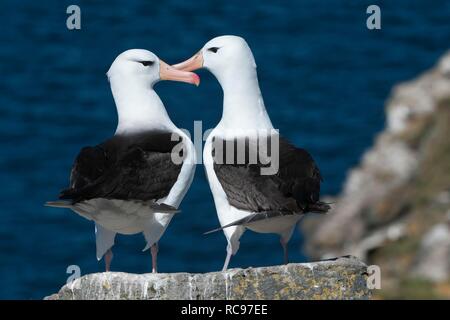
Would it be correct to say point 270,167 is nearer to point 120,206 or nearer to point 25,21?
point 120,206

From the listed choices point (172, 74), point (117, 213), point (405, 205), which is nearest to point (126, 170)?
point (117, 213)

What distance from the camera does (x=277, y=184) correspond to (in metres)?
14.8

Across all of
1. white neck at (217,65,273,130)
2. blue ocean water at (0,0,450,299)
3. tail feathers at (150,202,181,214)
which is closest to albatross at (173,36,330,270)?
white neck at (217,65,273,130)

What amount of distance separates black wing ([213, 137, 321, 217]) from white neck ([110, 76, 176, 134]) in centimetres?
85

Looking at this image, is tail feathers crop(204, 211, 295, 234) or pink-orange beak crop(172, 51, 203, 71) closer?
tail feathers crop(204, 211, 295, 234)

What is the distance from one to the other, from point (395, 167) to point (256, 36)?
26682 mm

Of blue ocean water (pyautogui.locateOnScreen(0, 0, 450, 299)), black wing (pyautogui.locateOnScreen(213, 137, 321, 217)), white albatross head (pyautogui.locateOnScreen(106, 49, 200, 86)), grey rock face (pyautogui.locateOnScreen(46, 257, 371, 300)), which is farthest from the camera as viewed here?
blue ocean water (pyautogui.locateOnScreen(0, 0, 450, 299))

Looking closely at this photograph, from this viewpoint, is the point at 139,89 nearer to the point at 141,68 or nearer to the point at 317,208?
the point at 141,68

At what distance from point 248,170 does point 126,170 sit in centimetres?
112

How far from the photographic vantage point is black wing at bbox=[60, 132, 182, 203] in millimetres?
14555

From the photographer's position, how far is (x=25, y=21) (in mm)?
59594

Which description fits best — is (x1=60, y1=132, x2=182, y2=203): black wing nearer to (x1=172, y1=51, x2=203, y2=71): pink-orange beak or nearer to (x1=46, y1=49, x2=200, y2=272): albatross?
(x1=46, y1=49, x2=200, y2=272): albatross

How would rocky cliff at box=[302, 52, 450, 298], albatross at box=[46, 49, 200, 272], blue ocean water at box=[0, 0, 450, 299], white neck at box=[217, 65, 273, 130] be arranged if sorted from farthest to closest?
blue ocean water at box=[0, 0, 450, 299] < rocky cliff at box=[302, 52, 450, 298] < white neck at box=[217, 65, 273, 130] < albatross at box=[46, 49, 200, 272]

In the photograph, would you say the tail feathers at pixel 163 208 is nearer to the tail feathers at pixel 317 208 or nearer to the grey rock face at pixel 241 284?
the grey rock face at pixel 241 284
